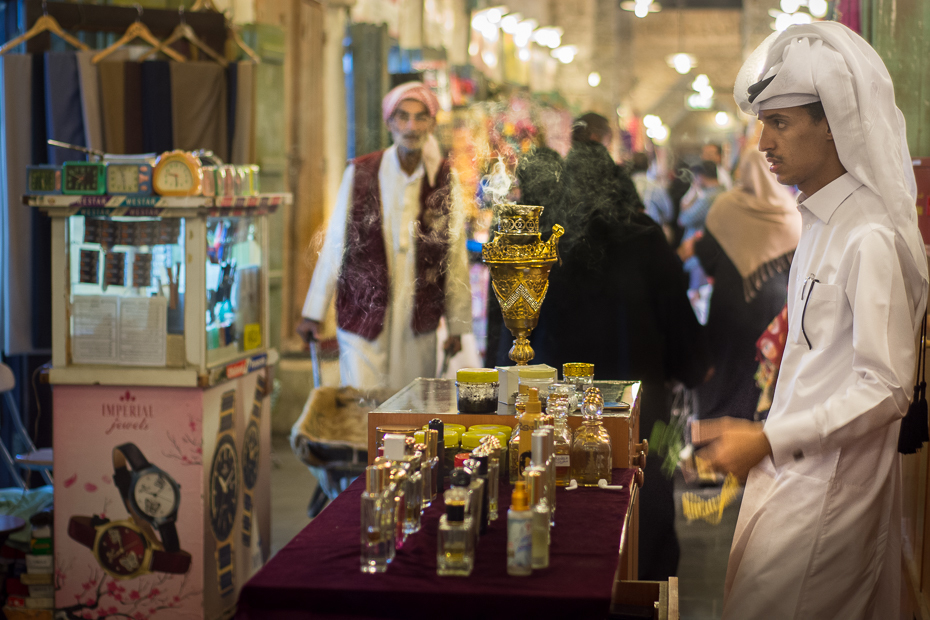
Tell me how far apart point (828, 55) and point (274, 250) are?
4688 millimetres

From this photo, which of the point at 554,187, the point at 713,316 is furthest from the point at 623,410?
the point at 713,316

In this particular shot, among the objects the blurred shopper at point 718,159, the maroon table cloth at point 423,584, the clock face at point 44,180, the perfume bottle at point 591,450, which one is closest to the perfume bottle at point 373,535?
the maroon table cloth at point 423,584

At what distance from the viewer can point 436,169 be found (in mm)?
4875

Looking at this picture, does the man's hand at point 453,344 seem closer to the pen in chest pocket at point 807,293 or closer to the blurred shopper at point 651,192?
the blurred shopper at point 651,192

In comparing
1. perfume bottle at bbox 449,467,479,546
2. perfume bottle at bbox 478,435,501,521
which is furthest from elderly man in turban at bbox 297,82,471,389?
perfume bottle at bbox 449,467,479,546

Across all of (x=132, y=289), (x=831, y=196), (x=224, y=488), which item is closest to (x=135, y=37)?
(x=132, y=289)

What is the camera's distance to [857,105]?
2.24m

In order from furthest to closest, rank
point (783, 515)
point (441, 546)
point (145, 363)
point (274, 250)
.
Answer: point (274, 250) < point (145, 363) < point (783, 515) < point (441, 546)

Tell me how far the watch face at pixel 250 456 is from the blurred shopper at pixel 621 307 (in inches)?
47.0

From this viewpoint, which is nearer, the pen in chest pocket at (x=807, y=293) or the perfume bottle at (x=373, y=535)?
the perfume bottle at (x=373, y=535)

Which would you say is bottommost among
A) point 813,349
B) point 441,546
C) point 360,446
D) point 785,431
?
point 360,446

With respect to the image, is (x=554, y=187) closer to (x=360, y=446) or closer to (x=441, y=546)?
(x=360, y=446)

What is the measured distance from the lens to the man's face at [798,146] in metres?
2.33

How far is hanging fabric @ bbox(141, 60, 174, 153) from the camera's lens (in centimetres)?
469
